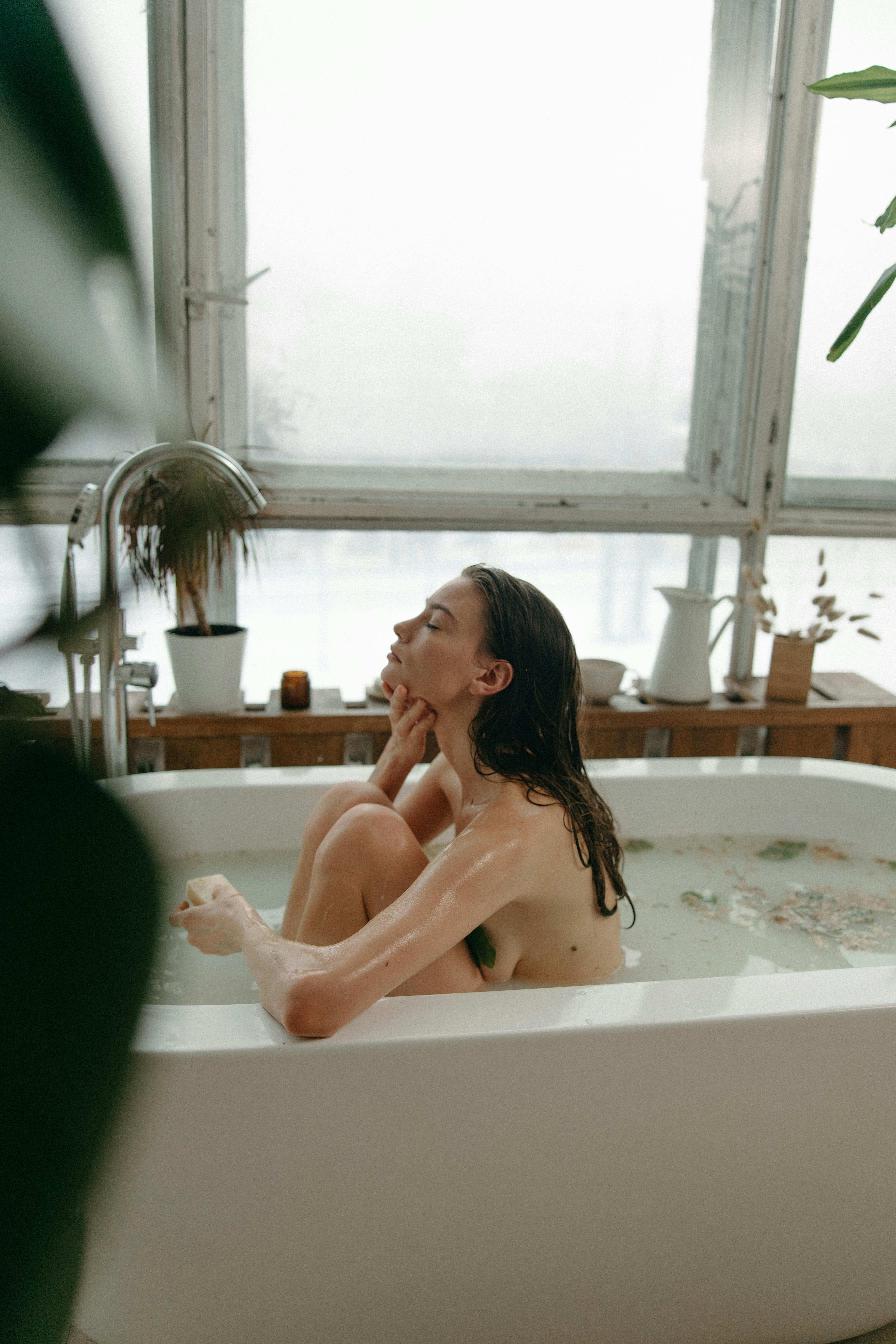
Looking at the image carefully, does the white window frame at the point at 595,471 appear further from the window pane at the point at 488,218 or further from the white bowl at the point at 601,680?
the white bowl at the point at 601,680

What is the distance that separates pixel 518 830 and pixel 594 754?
1129 millimetres

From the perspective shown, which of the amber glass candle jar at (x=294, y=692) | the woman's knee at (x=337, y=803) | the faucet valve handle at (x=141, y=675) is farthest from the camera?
the amber glass candle jar at (x=294, y=692)

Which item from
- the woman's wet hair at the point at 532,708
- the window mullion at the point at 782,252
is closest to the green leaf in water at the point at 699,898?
the woman's wet hair at the point at 532,708

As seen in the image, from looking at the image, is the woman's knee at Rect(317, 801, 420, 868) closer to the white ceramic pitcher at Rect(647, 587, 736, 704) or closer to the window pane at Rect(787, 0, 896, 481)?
the white ceramic pitcher at Rect(647, 587, 736, 704)

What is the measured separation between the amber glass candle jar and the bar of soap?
1024 millimetres

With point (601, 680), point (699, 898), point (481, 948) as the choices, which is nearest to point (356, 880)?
point (481, 948)

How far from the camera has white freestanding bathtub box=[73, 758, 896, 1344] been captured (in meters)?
1.14

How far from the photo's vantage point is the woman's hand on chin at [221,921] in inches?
48.3

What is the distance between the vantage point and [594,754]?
245cm

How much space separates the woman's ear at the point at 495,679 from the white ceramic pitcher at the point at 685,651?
1.13 metres

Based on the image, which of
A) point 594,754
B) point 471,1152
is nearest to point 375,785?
point 471,1152

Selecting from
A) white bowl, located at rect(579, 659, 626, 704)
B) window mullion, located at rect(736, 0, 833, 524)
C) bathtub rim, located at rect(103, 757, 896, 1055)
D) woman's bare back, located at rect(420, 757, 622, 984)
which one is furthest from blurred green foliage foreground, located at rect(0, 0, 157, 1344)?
window mullion, located at rect(736, 0, 833, 524)

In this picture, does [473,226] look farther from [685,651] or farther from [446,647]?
[446,647]

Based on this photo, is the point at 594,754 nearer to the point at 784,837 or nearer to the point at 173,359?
the point at 784,837
